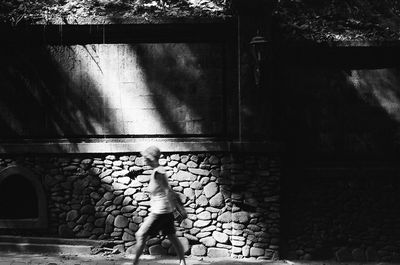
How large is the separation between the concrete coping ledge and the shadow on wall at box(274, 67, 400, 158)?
3.04 ft

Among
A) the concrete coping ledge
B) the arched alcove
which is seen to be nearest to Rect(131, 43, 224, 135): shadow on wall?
the concrete coping ledge

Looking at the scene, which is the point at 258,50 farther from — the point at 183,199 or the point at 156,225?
the point at 156,225

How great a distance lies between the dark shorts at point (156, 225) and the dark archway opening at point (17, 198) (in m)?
3.36

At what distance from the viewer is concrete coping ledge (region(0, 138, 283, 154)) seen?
8406 millimetres

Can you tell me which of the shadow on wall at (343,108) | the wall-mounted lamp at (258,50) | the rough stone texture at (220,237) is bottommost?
the rough stone texture at (220,237)

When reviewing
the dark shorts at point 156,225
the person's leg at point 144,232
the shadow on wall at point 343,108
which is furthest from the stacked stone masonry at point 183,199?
the person's leg at point 144,232

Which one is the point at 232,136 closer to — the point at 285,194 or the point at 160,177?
the point at 285,194

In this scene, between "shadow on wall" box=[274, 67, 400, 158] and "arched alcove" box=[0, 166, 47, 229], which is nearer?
"arched alcove" box=[0, 166, 47, 229]

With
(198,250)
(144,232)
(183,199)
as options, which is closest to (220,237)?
(198,250)

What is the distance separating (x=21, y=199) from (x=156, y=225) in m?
4.11

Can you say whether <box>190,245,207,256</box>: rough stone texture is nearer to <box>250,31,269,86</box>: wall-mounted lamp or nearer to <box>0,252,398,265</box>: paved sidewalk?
<box>0,252,398,265</box>: paved sidewalk

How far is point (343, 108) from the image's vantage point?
29.0ft

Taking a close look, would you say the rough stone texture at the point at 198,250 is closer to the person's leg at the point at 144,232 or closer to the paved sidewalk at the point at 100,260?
the paved sidewalk at the point at 100,260

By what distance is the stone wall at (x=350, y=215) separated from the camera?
8688 mm
